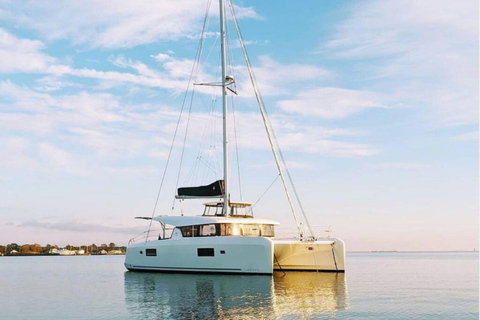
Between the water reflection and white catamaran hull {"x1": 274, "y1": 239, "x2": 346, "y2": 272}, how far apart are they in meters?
0.95

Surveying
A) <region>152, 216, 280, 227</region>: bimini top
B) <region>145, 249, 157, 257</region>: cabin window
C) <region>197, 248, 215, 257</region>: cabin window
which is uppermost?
<region>152, 216, 280, 227</region>: bimini top

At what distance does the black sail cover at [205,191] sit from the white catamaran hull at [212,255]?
2.74m

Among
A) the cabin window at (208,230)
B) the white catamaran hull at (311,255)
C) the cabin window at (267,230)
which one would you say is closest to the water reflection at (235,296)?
the white catamaran hull at (311,255)

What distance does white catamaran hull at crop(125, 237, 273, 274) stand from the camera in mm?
Answer: 22328

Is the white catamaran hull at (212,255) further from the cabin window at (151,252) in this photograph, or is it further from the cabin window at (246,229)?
the cabin window at (246,229)

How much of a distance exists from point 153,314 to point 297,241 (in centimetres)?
1195

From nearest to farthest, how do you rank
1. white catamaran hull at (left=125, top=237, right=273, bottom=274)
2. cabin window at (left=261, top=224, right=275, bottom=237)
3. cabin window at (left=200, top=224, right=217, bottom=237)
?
white catamaran hull at (left=125, top=237, right=273, bottom=274)
cabin window at (left=200, top=224, right=217, bottom=237)
cabin window at (left=261, top=224, right=275, bottom=237)

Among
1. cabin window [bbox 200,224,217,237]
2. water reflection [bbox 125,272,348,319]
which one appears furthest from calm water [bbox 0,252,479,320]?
cabin window [bbox 200,224,217,237]

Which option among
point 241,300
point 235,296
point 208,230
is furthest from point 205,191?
point 241,300

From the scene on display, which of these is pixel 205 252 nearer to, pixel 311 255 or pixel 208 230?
pixel 208 230

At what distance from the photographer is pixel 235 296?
17000 mm

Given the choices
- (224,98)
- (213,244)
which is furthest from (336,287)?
(224,98)

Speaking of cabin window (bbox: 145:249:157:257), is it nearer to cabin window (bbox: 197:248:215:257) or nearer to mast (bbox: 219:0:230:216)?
cabin window (bbox: 197:248:215:257)

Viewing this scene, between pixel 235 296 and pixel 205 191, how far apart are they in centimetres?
950
